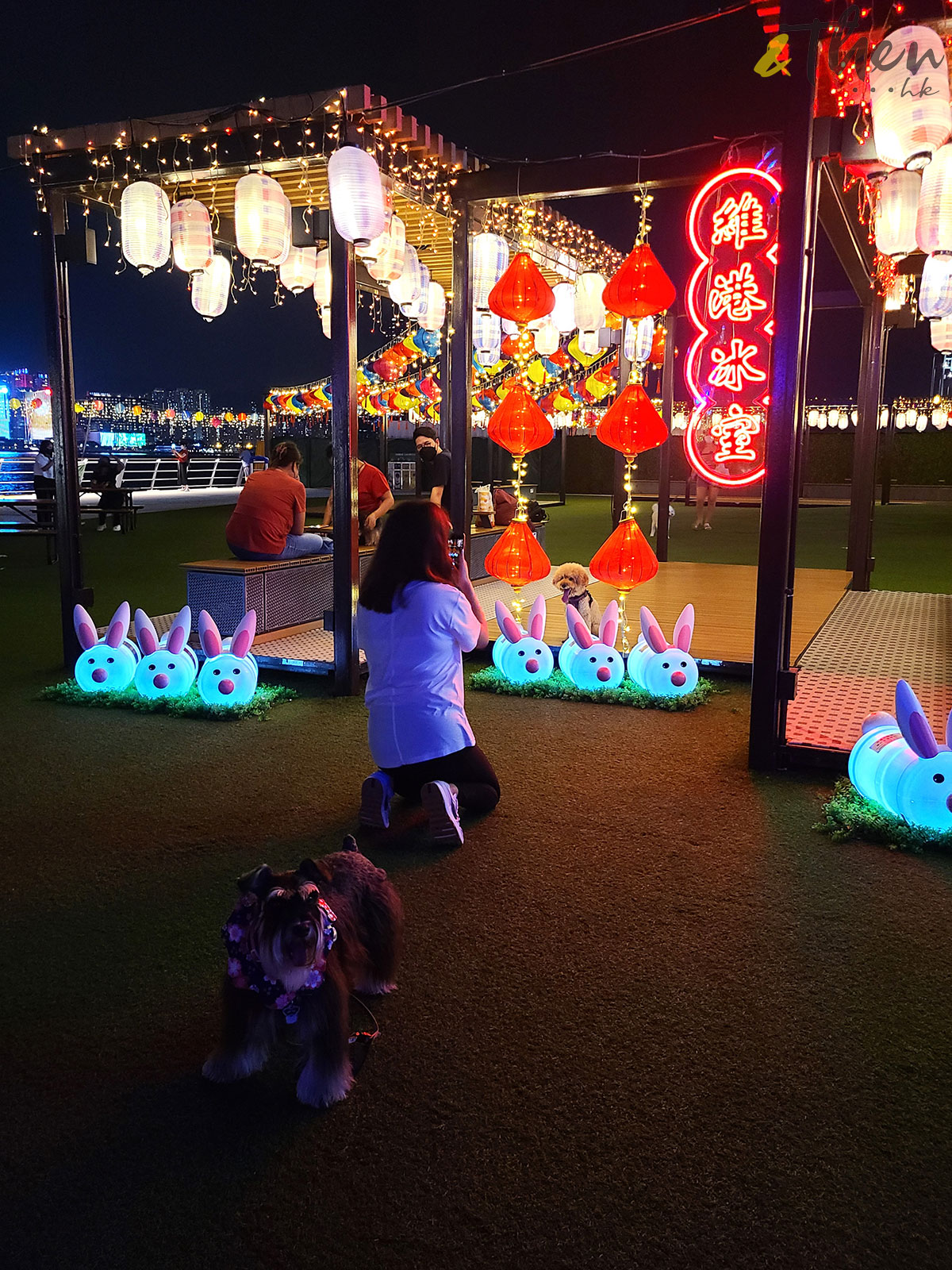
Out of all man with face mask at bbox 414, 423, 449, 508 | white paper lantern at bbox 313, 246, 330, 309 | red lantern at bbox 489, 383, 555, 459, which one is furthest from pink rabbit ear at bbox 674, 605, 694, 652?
white paper lantern at bbox 313, 246, 330, 309

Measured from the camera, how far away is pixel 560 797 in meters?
4.03

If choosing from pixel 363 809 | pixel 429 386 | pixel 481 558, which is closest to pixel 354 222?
pixel 363 809

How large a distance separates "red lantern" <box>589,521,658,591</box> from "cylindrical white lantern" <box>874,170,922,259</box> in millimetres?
2657

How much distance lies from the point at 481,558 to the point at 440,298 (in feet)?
9.92

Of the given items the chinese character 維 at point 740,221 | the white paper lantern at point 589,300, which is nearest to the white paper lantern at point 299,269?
the white paper lantern at point 589,300

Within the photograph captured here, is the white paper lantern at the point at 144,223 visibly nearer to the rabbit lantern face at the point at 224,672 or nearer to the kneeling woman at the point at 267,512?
the kneeling woman at the point at 267,512

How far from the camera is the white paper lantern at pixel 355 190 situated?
5.16 meters

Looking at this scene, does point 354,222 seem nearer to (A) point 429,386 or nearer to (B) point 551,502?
(A) point 429,386

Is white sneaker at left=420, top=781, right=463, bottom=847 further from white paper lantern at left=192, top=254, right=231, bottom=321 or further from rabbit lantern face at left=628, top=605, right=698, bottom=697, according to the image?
white paper lantern at left=192, top=254, right=231, bottom=321

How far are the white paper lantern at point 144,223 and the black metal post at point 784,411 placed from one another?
12.7 feet

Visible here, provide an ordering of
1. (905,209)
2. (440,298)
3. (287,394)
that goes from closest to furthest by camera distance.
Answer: (905,209), (440,298), (287,394)

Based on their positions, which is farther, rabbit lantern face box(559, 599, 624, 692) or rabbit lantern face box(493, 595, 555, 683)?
rabbit lantern face box(493, 595, 555, 683)

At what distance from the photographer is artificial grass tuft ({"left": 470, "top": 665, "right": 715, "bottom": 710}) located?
5.52 meters

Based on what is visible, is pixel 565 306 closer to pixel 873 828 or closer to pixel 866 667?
pixel 866 667
